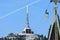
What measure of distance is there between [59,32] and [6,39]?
8078 cm

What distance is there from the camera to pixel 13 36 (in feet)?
356

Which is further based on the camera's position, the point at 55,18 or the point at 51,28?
the point at 51,28

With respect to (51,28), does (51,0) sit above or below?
above

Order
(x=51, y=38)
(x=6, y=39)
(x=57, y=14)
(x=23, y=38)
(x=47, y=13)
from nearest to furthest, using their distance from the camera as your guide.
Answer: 1. (x=47, y=13)
2. (x=57, y=14)
3. (x=51, y=38)
4. (x=6, y=39)
5. (x=23, y=38)

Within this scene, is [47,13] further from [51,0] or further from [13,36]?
[13,36]

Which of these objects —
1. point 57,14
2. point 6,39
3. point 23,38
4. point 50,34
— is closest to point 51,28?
point 50,34

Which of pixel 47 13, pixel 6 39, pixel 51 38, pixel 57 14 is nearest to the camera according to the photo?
pixel 47 13

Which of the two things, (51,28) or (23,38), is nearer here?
(51,28)

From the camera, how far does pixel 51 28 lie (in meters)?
25.9

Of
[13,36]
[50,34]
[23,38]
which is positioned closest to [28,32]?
[23,38]

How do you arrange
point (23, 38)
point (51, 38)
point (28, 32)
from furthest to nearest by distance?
point (28, 32) → point (23, 38) → point (51, 38)

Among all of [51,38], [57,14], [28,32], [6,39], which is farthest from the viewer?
[28,32]

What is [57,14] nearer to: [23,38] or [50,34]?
[50,34]

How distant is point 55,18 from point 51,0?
7.14ft
